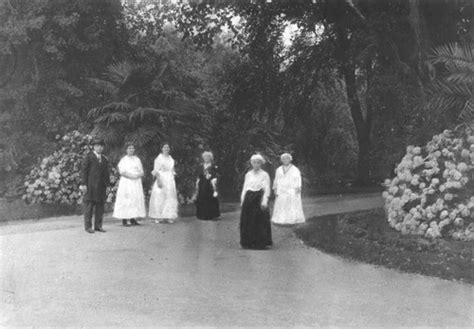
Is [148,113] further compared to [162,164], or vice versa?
[148,113]

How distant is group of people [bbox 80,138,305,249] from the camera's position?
1129cm

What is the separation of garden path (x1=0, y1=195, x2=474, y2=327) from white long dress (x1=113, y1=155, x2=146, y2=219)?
71.2 inches

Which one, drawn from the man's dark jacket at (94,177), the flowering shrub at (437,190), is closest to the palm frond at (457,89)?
the flowering shrub at (437,190)

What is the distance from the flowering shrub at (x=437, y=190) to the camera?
10.4 m

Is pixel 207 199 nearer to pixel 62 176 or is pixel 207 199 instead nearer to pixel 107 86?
pixel 107 86

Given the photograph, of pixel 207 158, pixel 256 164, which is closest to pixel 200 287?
pixel 256 164

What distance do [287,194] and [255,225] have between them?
275cm

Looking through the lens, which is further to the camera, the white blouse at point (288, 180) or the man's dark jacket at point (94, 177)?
the white blouse at point (288, 180)

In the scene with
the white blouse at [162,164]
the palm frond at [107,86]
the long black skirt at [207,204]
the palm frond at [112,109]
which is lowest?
the long black skirt at [207,204]

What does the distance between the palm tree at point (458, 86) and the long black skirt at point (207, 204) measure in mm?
5429

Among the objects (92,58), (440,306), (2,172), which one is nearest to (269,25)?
(92,58)

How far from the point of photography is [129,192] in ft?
44.9

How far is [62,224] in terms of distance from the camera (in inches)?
566

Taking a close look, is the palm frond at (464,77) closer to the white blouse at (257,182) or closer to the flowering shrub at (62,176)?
the white blouse at (257,182)
